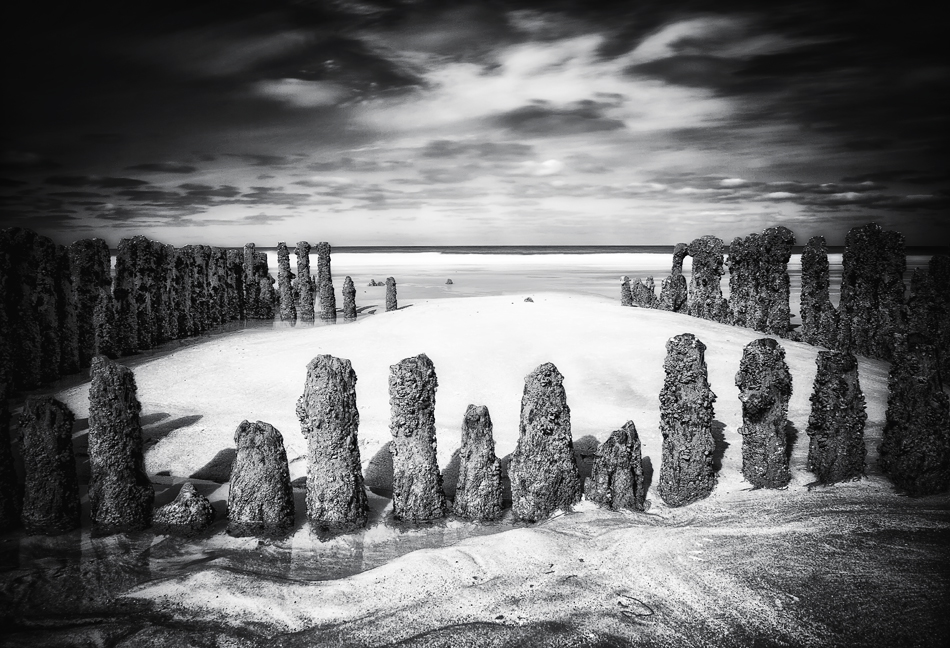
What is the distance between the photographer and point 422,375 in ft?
21.4

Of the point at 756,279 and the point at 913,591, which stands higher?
the point at 756,279

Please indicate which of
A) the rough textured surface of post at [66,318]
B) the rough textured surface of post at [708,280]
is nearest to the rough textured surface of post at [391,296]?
the rough textured surface of post at [66,318]

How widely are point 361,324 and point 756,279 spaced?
10.9m

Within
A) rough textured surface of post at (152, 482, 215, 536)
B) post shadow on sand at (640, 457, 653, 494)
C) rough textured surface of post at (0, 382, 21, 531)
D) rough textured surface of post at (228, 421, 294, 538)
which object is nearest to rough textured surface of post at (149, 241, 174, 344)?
rough textured surface of post at (0, 382, 21, 531)

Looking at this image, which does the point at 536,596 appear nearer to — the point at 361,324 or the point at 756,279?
the point at 361,324

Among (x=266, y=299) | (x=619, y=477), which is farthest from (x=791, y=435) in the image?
(x=266, y=299)

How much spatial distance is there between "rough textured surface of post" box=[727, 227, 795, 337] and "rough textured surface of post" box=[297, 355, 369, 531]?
12.5 metres

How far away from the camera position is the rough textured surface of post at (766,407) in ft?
22.3

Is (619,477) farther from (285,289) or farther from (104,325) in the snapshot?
(285,289)

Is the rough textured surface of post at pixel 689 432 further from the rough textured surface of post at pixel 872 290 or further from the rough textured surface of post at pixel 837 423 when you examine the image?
the rough textured surface of post at pixel 872 290

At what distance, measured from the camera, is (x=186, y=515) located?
632 cm

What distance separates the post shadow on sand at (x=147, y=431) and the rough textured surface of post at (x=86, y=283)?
5.29m

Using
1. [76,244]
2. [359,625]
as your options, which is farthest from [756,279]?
[76,244]

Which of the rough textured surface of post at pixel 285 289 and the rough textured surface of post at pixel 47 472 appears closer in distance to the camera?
the rough textured surface of post at pixel 47 472
